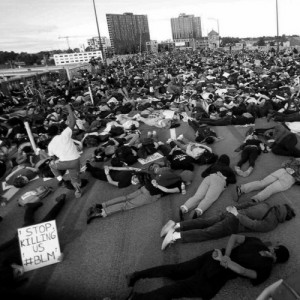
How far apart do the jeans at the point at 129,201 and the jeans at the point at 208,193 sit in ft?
2.35

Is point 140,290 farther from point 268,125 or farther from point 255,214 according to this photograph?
point 268,125

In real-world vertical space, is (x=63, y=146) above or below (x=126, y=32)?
below

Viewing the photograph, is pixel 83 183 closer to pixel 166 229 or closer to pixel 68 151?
pixel 68 151

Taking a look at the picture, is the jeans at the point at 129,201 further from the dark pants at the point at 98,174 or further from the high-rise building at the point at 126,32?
the high-rise building at the point at 126,32

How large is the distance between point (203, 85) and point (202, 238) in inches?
532

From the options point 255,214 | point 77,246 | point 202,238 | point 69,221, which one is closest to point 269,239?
point 255,214

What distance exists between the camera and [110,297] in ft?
10.1

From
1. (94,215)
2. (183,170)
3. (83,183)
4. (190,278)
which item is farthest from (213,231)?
(83,183)

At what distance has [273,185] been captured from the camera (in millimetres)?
4637

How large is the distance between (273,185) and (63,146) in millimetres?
3905

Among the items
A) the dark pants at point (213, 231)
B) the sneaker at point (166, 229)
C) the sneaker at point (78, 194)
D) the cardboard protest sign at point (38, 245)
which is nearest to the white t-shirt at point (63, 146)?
the sneaker at point (78, 194)

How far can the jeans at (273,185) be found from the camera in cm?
456

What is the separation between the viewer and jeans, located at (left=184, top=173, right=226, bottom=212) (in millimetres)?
4383

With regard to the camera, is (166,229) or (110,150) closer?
(166,229)
